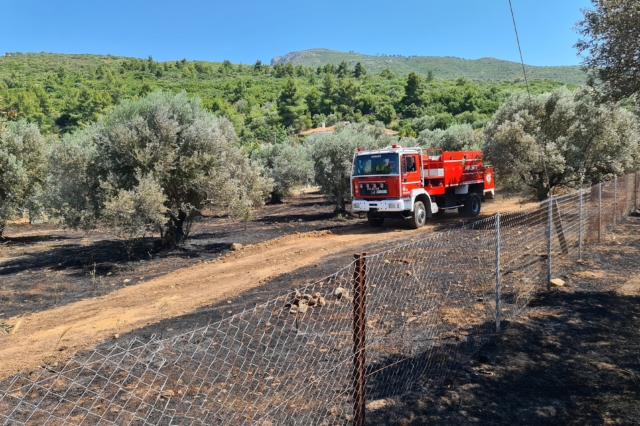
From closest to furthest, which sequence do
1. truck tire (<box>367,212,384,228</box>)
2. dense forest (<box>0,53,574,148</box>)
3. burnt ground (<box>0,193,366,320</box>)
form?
burnt ground (<box>0,193,366,320</box>) → truck tire (<box>367,212,384,228</box>) → dense forest (<box>0,53,574,148</box>)

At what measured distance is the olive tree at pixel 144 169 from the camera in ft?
38.0

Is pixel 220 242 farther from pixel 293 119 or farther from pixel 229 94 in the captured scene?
pixel 229 94

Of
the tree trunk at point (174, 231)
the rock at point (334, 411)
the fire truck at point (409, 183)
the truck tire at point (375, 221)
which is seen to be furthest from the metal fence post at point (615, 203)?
the tree trunk at point (174, 231)

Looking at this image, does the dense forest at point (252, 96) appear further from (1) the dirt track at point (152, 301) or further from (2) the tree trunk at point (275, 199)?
(1) the dirt track at point (152, 301)

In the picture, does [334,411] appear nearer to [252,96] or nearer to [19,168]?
[19,168]

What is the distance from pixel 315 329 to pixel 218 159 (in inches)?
326

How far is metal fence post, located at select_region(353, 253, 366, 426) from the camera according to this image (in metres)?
3.37

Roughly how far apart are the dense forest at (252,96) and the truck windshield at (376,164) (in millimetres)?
45258

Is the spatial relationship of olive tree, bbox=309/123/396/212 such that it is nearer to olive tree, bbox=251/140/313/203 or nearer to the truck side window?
the truck side window

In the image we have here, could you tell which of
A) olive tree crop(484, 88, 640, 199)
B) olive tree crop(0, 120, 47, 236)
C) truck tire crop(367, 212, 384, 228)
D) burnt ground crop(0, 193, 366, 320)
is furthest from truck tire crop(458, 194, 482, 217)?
olive tree crop(0, 120, 47, 236)

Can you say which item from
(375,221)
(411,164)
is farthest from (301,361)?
(375,221)

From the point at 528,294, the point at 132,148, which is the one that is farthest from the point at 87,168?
the point at 528,294

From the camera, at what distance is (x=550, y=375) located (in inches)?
187

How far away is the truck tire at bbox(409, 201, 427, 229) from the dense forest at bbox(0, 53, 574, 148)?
→ 46.0 metres
